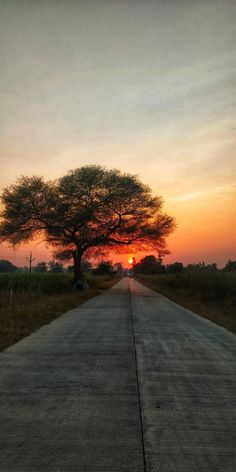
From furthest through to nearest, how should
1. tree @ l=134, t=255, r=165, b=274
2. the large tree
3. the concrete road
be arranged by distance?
1. tree @ l=134, t=255, r=165, b=274
2. the large tree
3. the concrete road

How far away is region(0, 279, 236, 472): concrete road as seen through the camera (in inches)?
142

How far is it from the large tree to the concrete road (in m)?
23.3

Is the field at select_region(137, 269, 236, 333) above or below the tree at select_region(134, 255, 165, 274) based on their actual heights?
below

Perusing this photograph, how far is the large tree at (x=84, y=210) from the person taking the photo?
31719 mm

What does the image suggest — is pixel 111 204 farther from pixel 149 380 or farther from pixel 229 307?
pixel 149 380

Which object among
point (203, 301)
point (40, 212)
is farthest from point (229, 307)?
point (40, 212)

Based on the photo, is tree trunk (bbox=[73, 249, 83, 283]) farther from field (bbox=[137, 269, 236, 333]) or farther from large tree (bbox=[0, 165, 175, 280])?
field (bbox=[137, 269, 236, 333])

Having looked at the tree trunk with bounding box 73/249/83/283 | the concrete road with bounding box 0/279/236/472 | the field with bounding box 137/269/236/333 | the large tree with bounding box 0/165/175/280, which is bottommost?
the concrete road with bounding box 0/279/236/472

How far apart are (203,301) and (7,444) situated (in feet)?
65.0

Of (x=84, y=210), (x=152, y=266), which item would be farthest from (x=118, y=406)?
(x=152, y=266)

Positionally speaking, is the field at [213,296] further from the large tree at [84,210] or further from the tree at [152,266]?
the tree at [152,266]

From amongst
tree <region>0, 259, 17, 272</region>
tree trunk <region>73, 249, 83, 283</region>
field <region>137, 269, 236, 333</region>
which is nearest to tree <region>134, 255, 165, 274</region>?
tree <region>0, 259, 17, 272</region>

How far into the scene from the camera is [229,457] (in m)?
3.66

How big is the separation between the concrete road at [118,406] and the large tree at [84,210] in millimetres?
23307
